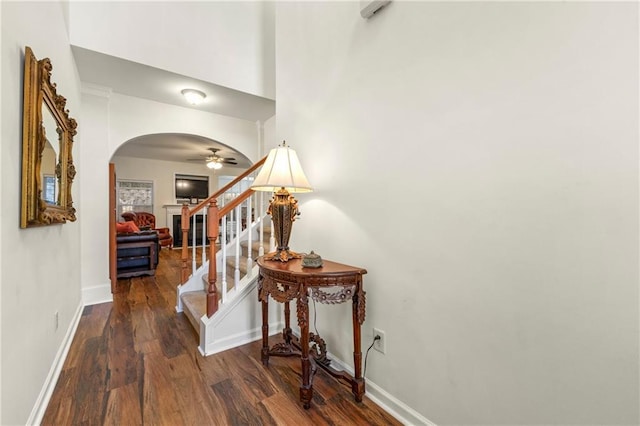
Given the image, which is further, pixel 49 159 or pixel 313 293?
pixel 49 159

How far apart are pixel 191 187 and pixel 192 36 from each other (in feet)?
19.4

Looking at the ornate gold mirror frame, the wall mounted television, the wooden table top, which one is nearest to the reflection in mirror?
the ornate gold mirror frame

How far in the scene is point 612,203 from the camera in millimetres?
811

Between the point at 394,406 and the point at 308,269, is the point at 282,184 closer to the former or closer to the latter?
the point at 308,269

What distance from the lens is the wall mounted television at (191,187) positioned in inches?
312

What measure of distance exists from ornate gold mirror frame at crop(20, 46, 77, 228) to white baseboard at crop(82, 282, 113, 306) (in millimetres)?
1663

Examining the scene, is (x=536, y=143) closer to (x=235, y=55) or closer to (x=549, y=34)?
(x=549, y=34)

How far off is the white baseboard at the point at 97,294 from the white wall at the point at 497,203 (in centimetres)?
300

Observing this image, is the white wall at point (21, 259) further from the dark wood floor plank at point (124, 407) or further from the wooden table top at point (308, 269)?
the wooden table top at point (308, 269)

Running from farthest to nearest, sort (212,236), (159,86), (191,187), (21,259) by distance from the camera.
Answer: (191,187) < (159,86) < (212,236) < (21,259)

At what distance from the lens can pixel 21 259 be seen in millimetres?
1244

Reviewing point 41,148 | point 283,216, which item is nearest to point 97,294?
point 41,148

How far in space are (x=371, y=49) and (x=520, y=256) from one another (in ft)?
4.38

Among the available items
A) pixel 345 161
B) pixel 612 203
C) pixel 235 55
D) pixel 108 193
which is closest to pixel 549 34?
pixel 612 203
